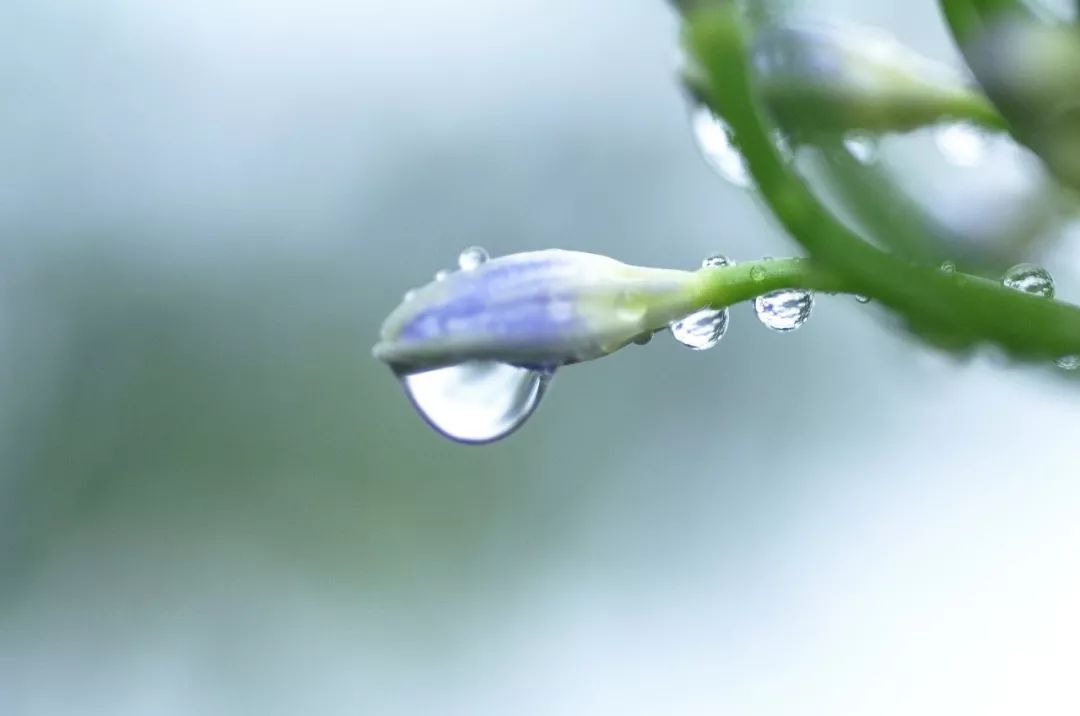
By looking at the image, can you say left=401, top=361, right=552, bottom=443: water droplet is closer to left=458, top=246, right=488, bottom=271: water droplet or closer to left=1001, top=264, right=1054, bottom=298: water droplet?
left=458, top=246, right=488, bottom=271: water droplet

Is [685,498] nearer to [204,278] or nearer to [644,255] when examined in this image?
[644,255]

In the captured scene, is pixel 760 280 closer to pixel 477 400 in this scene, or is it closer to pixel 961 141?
pixel 477 400

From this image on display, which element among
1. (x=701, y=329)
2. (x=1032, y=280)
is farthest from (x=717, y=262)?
(x=1032, y=280)

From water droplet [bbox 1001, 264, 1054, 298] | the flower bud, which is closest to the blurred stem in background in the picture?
water droplet [bbox 1001, 264, 1054, 298]

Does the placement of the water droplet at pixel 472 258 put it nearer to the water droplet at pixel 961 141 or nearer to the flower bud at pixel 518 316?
the flower bud at pixel 518 316

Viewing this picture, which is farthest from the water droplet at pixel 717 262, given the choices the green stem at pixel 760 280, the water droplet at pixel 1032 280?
the water droplet at pixel 1032 280

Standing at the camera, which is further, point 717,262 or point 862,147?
point 862,147

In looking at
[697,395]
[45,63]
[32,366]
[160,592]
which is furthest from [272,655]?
[45,63]
